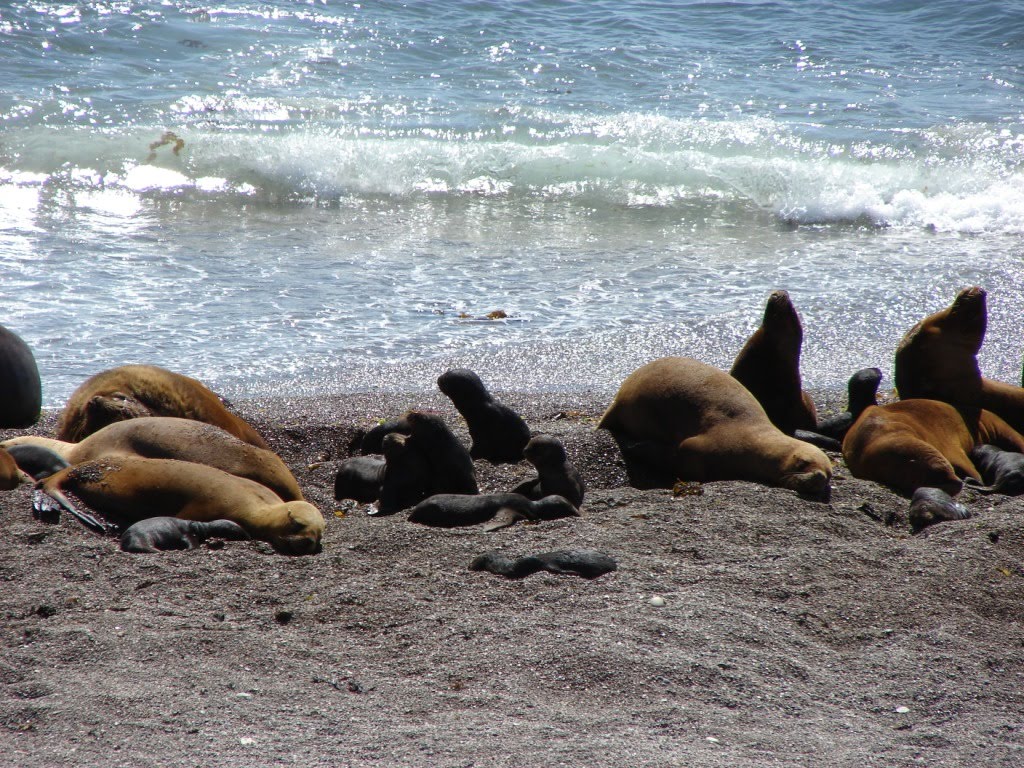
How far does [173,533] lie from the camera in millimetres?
4430

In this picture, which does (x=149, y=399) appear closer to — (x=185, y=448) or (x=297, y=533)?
(x=185, y=448)

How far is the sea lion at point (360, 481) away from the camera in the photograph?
5.53 metres

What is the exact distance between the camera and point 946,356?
6.50 m

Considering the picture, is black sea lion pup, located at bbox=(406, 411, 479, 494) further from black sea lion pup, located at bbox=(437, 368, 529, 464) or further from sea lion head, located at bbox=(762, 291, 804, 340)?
sea lion head, located at bbox=(762, 291, 804, 340)

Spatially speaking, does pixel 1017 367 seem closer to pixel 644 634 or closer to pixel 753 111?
pixel 644 634

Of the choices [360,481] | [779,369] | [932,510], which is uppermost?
[779,369]

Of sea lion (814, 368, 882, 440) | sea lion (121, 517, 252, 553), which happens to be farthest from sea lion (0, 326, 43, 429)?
sea lion (814, 368, 882, 440)

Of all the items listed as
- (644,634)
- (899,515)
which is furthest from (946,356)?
(644,634)

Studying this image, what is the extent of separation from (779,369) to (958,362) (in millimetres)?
1083

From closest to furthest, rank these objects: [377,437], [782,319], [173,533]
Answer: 1. [173,533]
2. [377,437]
3. [782,319]

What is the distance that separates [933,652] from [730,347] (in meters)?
5.32

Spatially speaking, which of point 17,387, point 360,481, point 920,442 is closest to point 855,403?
point 920,442

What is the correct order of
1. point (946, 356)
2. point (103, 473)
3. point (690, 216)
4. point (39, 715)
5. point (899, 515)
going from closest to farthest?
point (39, 715) → point (103, 473) → point (899, 515) → point (946, 356) → point (690, 216)

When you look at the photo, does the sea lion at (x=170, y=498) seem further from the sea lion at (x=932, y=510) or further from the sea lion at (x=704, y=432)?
the sea lion at (x=932, y=510)
